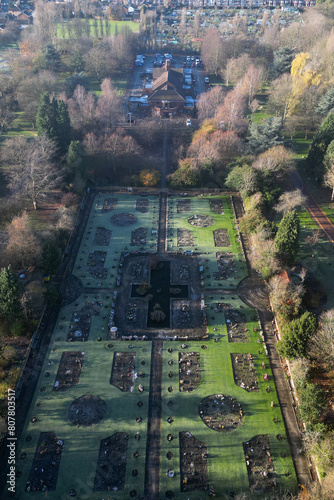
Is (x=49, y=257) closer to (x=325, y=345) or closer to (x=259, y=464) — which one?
(x=259, y=464)

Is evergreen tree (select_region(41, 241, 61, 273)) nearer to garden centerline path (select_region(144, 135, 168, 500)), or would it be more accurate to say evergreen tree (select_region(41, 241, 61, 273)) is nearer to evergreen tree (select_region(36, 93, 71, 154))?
garden centerline path (select_region(144, 135, 168, 500))

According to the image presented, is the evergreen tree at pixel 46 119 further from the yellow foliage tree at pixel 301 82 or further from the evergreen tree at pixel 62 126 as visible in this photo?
the yellow foliage tree at pixel 301 82

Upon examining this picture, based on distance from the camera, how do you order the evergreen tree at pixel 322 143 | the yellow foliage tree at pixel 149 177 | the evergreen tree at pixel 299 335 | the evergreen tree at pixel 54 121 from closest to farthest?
1. the evergreen tree at pixel 299 335
2. the evergreen tree at pixel 322 143
3. the yellow foliage tree at pixel 149 177
4. the evergreen tree at pixel 54 121

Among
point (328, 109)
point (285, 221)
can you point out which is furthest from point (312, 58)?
point (285, 221)

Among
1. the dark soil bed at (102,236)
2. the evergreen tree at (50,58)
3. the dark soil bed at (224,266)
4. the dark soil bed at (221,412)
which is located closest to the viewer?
the dark soil bed at (221,412)

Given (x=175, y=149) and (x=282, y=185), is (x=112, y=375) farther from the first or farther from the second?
(x=175, y=149)

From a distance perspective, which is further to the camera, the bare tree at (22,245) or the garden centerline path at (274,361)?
the bare tree at (22,245)

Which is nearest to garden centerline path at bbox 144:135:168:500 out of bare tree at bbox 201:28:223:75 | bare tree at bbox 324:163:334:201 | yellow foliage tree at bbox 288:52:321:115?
bare tree at bbox 324:163:334:201

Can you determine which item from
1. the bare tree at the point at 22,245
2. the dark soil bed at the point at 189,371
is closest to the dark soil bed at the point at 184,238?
the dark soil bed at the point at 189,371

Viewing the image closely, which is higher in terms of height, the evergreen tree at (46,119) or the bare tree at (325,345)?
the evergreen tree at (46,119)
